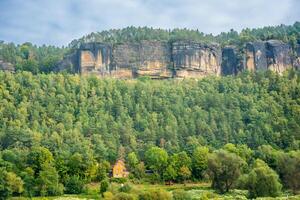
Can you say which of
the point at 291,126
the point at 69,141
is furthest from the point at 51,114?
the point at 291,126

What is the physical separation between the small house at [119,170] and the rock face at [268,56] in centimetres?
8249

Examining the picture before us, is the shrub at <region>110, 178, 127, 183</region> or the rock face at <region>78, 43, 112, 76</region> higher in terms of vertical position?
the rock face at <region>78, 43, 112, 76</region>

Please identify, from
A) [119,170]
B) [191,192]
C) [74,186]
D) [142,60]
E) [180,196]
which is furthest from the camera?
[142,60]

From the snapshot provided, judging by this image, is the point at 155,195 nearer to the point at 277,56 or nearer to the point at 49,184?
the point at 49,184

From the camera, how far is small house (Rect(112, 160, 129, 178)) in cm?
10629

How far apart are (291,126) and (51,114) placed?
55.6 m

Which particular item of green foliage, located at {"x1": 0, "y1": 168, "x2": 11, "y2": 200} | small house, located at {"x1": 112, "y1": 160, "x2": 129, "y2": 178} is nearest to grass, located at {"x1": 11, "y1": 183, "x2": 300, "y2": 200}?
A: green foliage, located at {"x1": 0, "y1": 168, "x2": 11, "y2": 200}

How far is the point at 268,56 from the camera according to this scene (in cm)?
17988

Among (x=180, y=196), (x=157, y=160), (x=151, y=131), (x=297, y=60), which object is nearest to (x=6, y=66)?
(x=151, y=131)

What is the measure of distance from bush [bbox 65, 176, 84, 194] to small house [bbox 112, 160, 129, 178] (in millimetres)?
14432

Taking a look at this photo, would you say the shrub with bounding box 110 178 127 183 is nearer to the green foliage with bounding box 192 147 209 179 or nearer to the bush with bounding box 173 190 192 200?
the green foliage with bounding box 192 147 209 179

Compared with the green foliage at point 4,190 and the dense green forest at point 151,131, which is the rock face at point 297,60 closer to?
the dense green forest at point 151,131

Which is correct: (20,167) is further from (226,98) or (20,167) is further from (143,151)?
(226,98)

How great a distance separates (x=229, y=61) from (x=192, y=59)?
1363 centimetres
